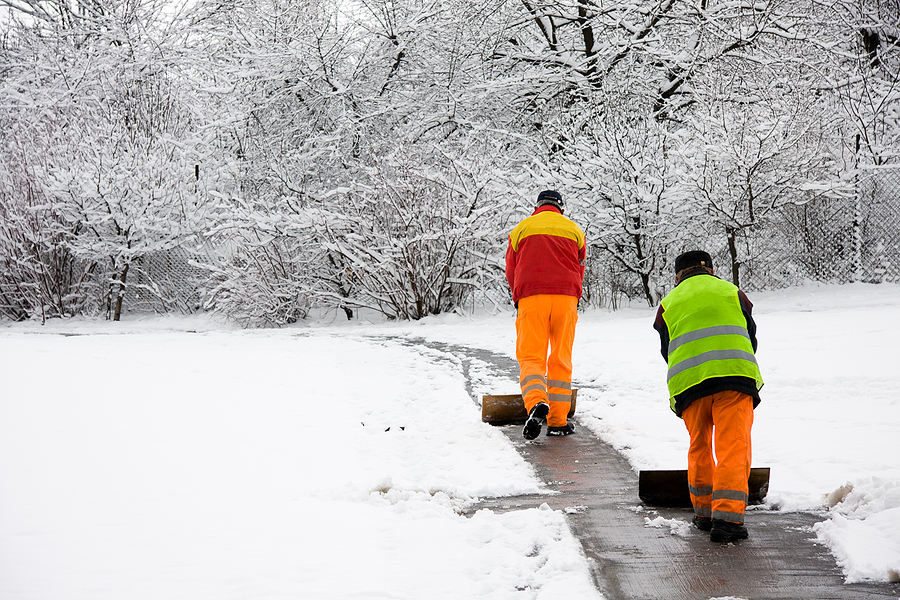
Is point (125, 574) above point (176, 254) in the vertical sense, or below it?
below

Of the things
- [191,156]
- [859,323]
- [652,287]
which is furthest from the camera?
[191,156]

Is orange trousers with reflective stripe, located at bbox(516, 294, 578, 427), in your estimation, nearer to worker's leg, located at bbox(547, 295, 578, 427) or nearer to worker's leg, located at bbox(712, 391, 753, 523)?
worker's leg, located at bbox(547, 295, 578, 427)

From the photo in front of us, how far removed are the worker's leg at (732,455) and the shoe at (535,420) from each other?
1708 mm

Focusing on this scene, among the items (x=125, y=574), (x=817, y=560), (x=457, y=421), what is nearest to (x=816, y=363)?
(x=457, y=421)

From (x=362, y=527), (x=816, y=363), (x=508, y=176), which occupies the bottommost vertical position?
(x=362, y=527)

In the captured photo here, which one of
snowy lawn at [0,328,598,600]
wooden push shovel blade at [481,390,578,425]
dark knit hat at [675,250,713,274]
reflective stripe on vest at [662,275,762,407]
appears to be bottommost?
snowy lawn at [0,328,598,600]

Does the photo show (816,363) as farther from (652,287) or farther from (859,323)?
(652,287)

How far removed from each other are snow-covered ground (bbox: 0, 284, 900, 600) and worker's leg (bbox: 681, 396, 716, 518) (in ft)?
1.66

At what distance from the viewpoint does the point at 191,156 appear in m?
17.3

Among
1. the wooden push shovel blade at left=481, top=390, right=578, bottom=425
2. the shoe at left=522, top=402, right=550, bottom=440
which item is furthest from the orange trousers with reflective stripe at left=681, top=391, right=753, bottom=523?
the wooden push shovel blade at left=481, top=390, right=578, bottom=425

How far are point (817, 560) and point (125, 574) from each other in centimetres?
293

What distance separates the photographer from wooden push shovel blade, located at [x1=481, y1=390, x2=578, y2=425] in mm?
5531

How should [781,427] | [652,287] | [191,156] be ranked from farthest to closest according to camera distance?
[191,156] < [652,287] < [781,427]

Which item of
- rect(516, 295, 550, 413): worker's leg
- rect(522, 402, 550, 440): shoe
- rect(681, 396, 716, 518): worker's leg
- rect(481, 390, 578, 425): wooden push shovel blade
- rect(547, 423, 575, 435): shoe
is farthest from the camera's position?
rect(481, 390, 578, 425): wooden push shovel blade
